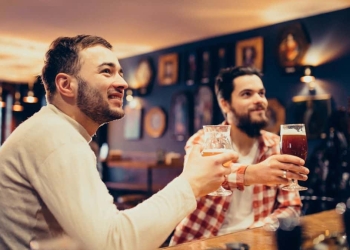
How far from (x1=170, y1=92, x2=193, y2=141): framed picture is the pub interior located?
0.02 m

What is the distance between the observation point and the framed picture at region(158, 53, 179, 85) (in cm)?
717

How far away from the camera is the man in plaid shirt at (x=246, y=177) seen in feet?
6.18

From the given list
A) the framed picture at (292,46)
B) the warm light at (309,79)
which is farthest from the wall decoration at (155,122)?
the warm light at (309,79)

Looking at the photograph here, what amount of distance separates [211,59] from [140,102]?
1757 millimetres

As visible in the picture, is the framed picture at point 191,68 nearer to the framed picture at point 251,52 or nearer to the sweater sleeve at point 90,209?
the framed picture at point 251,52

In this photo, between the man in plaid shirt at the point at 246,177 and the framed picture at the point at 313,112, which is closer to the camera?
the man in plaid shirt at the point at 246,177

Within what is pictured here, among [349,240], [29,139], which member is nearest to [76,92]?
[29,139]

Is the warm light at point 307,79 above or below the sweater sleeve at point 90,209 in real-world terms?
above

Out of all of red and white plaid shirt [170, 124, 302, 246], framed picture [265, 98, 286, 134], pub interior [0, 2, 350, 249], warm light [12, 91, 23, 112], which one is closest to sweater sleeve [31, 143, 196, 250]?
red and white plaid shirt [170, 124, 302, 246]

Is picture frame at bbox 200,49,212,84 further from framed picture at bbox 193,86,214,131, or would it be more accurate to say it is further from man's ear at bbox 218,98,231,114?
man's ear at bbox 218,98,231,114

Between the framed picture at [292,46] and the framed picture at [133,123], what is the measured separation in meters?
3.01

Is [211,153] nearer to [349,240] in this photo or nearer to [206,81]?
[349,240]

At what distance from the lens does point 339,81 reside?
202 inches

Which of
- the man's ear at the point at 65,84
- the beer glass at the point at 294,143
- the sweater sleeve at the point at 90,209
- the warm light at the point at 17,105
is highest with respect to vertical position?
the warm light at the point at 17,105
